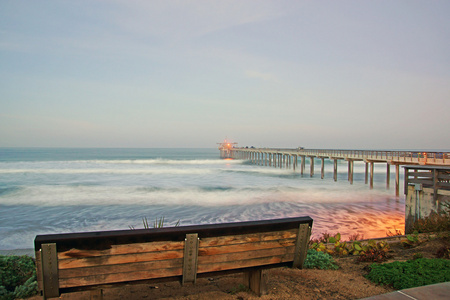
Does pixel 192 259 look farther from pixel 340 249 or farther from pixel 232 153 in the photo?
pixel 232 153

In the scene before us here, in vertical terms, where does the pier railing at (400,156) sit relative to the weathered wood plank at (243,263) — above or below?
above

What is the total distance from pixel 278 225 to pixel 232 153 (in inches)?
4113

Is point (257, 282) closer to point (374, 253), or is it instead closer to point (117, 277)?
point (117, 277)

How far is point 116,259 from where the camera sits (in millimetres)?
3156

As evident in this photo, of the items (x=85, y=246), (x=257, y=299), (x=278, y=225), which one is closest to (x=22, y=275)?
(x=85, y=246)

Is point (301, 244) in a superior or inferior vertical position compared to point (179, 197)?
superior

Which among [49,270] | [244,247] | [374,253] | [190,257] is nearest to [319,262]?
[374,253]

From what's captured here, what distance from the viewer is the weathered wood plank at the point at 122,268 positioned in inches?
120

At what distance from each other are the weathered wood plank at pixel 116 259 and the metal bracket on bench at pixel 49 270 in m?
0.07

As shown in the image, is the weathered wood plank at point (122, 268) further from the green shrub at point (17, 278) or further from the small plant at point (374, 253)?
the small plant at point (374, 253)

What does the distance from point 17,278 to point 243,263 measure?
3.58 metres

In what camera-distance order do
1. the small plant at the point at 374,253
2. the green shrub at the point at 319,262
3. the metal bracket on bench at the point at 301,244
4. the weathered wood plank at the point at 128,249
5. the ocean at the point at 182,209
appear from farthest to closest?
1. the ocean at the point at 182,209
2. the small plant at the point at 374,253
3. the green shrub at the point at 319,262
4. the metal bracket on bench at the point at 301,244
5. the weathered wood plank at the point at 128,249

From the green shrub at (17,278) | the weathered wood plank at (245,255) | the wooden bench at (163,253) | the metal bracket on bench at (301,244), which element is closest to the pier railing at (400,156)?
the metal bracket on bench at (301,244)

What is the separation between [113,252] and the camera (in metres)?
3.12
